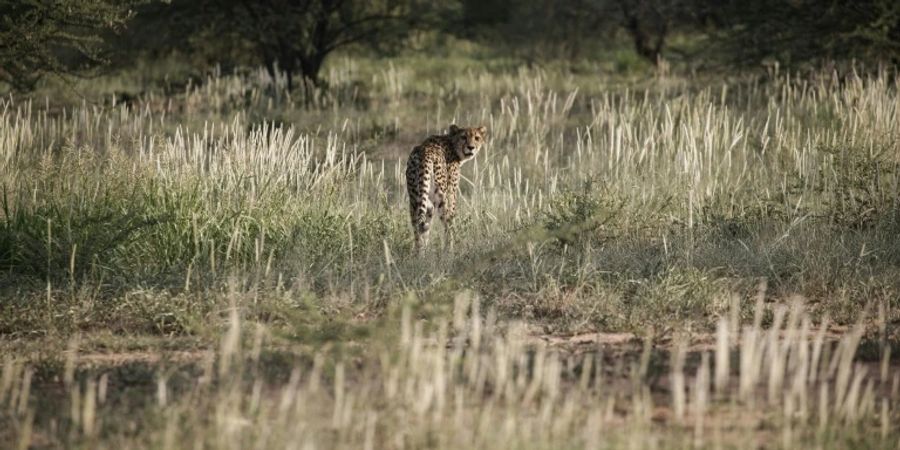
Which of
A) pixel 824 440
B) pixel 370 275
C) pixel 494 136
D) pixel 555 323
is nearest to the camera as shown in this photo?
pixel 824 440

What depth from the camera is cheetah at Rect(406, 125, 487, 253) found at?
28.7ft

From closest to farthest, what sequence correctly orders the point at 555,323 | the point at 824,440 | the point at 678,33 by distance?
the point at 824,440
the point at 555,323
the point at 678,33

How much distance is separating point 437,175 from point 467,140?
335 millimetres

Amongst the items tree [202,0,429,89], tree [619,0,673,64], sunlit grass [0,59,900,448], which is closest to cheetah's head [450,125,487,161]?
sunlit grass [0,59,900,448]

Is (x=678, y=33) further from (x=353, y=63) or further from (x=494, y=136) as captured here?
(x=494, y=136)

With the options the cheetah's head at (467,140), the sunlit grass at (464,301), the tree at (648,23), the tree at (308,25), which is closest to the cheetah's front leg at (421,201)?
the sunlit grass at (464,301)

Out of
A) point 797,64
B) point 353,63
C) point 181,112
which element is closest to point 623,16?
point 353,63

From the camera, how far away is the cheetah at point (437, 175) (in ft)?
28.7

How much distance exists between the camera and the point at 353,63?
70.3ft

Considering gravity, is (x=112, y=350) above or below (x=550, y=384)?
below

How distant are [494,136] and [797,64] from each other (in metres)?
5.69

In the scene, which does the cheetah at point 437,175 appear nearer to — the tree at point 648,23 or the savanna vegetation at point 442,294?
the savanna vegetation at point 442,294

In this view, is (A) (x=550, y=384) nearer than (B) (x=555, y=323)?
Yes

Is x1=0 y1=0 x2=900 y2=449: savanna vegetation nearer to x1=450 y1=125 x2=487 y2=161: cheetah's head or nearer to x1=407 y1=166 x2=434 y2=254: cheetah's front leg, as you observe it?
x1=407 y1=166 x2=434 y2=254: cheetah's front leg
